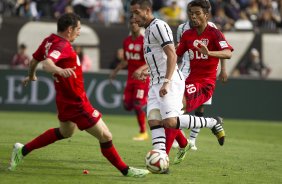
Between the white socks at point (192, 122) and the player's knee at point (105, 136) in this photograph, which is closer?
the player's knee at point (105, 136)

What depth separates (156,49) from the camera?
1025 cm

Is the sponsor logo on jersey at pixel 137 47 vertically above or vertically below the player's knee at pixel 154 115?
below

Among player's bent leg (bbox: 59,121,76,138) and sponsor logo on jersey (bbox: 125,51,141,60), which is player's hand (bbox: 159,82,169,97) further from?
sponsor logo on jersey (bbox: 125,51,141,60)

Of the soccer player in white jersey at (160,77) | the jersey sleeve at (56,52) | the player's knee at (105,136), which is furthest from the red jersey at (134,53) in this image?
the jersey sleeve at (56,52)

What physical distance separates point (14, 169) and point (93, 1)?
15.5 m

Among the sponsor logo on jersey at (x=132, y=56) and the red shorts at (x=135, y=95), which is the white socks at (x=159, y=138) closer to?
the red shorts at (x=135, y=95)

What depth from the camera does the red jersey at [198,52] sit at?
457 inches

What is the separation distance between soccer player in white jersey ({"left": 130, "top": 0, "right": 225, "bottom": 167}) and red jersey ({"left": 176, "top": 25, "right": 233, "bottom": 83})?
1.43 metres

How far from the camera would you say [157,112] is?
10.3 m

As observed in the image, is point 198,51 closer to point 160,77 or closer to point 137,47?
point 160,77

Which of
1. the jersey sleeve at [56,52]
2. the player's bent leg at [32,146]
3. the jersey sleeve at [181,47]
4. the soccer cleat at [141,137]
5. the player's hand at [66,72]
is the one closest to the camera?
the player's hand at [66,72]

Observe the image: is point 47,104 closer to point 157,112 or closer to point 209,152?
point 209,152

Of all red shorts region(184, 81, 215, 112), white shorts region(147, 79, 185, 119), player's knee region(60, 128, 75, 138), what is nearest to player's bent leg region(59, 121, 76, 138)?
player's knee region(60, 128, 75, 138)

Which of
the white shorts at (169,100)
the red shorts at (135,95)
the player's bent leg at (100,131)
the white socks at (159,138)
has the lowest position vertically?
the red shorts at (135,95)
